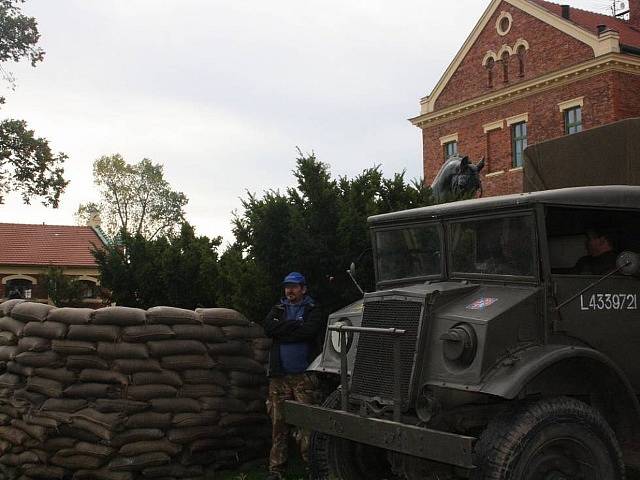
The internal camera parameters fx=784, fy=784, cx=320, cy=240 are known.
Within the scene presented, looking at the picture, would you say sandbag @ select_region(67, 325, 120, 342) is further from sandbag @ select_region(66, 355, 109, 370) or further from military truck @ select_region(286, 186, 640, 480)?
military truck @ select_region(286, 186, 640, 480)

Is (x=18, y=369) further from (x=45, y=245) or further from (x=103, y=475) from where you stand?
(x=45, y=245)

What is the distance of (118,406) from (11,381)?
4.16 ft

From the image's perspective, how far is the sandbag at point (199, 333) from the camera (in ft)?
23.2

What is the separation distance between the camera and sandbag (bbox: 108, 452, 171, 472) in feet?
21.6

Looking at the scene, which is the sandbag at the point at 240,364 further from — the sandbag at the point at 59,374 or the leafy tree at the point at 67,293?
the leafy tree at the point at 67,293

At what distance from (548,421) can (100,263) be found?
794cm

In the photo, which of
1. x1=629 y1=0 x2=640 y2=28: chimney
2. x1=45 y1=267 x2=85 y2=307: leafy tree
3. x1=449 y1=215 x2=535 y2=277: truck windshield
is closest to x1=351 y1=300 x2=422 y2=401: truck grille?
x1=449 y1=215 x2=535 y2=277: truck windshield

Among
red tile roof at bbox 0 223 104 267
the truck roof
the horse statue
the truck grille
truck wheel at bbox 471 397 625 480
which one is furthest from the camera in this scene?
red tile roof at bbox 0 223 104 267

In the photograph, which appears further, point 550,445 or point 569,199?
point 569,199

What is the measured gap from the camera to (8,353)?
7.38 m

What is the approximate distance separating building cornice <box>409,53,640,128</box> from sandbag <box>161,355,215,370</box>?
2268 cm

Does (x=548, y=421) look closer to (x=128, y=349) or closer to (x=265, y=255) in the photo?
(x=128, y=349)

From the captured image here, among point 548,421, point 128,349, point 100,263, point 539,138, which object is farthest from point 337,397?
point 539,138

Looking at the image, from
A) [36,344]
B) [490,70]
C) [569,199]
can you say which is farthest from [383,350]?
[490,70]
